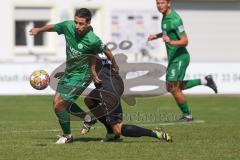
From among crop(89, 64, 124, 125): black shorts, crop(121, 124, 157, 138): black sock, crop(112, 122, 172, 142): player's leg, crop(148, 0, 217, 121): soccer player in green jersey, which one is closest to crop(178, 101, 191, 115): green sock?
crop(148, 0, 217, 121): soccer player in green jersey

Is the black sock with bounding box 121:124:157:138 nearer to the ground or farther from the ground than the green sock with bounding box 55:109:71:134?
nearer to the ground

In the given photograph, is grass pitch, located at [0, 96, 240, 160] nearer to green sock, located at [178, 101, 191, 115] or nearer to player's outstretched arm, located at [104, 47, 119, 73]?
green sock, located at [178, 101, 191, 115]

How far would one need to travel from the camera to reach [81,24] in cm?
1240

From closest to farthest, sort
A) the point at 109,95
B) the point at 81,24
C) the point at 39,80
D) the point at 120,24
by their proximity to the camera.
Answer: the point at 81,24
the point at 109,95
the point at 39,80
the point at 120,24

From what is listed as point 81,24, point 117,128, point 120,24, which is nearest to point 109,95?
point 117,128

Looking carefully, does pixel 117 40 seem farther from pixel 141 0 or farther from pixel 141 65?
pixel 141 65

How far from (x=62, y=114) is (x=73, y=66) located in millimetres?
730

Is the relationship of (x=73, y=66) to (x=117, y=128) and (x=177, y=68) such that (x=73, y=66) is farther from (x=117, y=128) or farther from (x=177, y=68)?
(x=177, y=68)

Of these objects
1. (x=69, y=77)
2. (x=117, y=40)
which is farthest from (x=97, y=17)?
(x=69, y=77)

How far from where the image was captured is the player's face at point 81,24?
40.5ft

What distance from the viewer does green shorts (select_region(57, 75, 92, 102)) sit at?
12.8m

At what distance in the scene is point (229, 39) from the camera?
120 feet

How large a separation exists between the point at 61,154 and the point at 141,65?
14.4 m

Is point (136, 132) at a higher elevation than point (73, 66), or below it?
below
